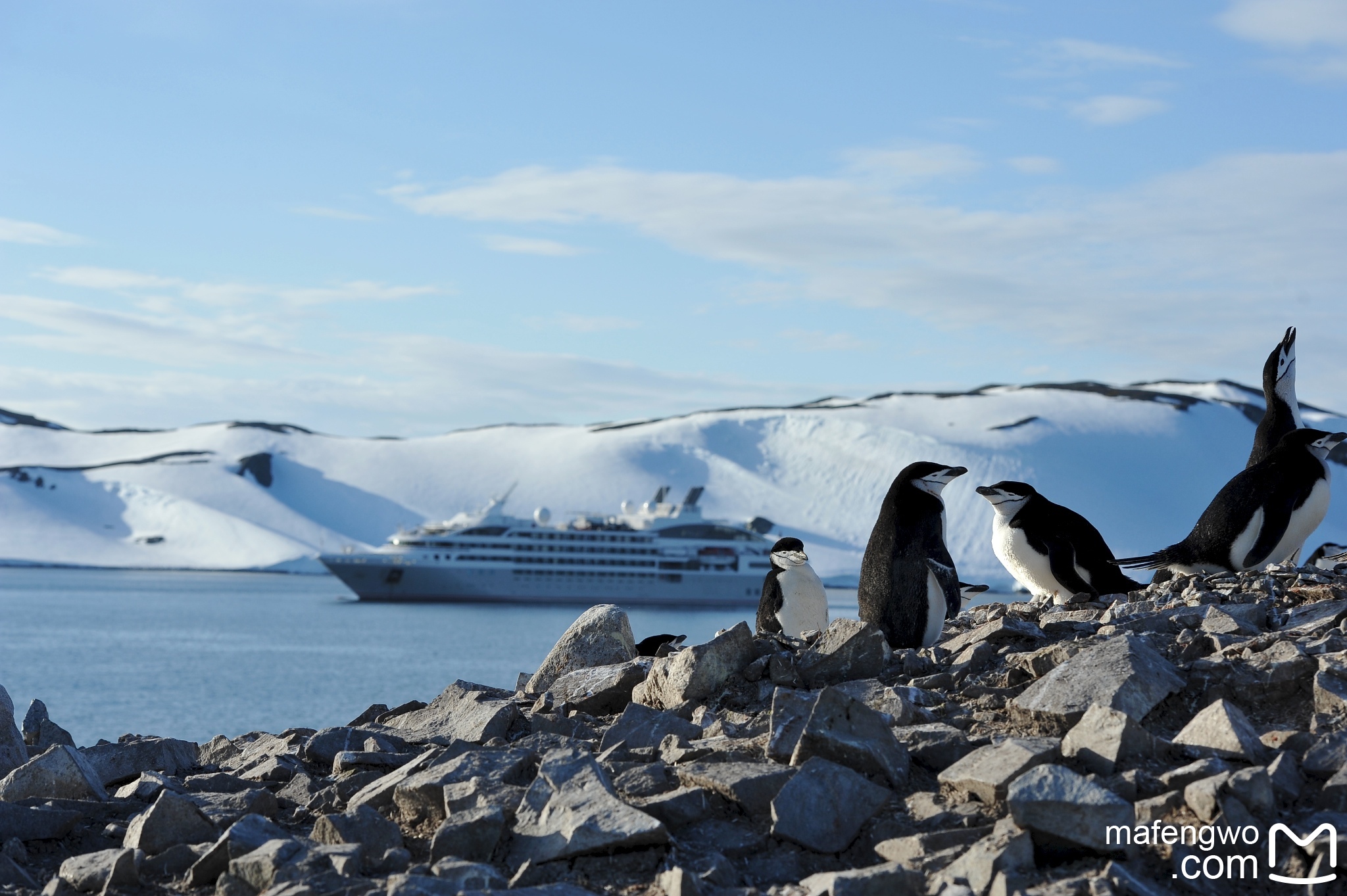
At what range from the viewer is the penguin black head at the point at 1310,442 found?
7723 millimetres

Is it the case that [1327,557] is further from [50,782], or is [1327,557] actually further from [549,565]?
[549,565]

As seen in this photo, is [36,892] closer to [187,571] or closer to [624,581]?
[624,581]

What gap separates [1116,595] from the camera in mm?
7445

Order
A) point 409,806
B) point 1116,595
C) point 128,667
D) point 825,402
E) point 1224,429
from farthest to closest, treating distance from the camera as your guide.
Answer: point 825,402
point 1224,429
point 128,667
point 1116,595
point 409,806

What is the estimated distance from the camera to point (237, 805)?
4.42 metres

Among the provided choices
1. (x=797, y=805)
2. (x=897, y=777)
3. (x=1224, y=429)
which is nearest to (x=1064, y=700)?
(x=897, y=777)

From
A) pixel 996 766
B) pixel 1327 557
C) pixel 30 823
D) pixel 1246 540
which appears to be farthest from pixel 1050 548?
pixel 30 823

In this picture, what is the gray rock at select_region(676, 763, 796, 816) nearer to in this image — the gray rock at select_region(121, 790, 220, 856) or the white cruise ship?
the gray rock at select_region(121, 790, 220, 856)

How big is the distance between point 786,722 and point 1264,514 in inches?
179

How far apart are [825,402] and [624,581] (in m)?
64.3

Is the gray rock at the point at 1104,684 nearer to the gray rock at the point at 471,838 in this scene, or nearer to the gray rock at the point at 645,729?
the gray rock at the point at 645,729

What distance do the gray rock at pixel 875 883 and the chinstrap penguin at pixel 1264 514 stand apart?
15.1ft

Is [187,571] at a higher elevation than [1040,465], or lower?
lower

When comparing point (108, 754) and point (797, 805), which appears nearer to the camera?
point (797, 805)
